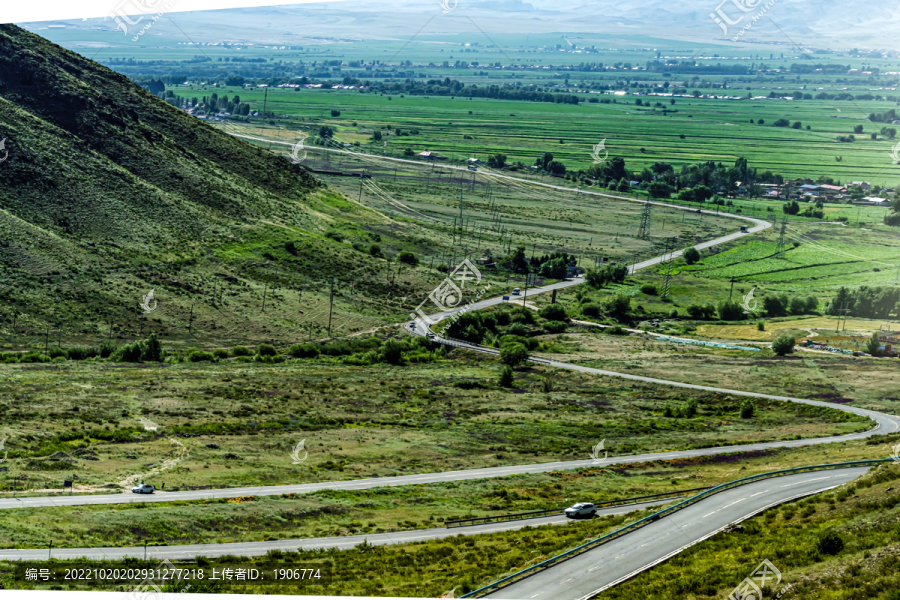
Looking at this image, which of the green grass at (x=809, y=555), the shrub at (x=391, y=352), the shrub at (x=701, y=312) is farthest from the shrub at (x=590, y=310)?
the green grass at (x=809, y=555)

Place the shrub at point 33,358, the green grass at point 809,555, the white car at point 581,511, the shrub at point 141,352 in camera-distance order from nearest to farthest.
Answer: the green grass at point 809,555
the white car at point 581,511
the shrub at point 33,358
the shrub at point 141,352

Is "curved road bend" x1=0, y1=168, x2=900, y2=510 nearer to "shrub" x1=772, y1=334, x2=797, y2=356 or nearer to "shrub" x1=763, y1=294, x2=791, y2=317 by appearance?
"shrub" x1=772, y1=334, x2=797, y2=356

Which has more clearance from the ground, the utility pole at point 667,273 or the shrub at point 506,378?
the utility pole at point 667,273

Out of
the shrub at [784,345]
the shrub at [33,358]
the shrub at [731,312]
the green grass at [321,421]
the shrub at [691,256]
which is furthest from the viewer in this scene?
the shrub at [691,256]

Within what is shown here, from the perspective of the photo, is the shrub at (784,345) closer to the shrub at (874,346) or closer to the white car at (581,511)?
the shrub at (874,346)

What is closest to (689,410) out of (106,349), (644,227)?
(106,349)

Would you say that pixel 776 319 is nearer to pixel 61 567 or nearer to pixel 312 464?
pixel 312 464

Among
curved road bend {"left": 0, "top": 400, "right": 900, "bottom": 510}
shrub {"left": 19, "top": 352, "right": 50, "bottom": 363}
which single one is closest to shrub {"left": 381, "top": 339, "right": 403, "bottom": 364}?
shrub {"left": 19, "top": 352, "right": 50, "bottom": 363}
